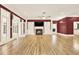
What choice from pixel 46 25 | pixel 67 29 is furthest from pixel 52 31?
pixel 67 29

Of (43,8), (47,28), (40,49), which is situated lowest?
(40,49)

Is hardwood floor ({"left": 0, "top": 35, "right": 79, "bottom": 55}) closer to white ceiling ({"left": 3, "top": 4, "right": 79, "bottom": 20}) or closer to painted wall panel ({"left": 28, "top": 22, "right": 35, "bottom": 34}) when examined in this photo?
white ceiling ({"left": 3, "top": 4, "right": 79, "bottom": 20})

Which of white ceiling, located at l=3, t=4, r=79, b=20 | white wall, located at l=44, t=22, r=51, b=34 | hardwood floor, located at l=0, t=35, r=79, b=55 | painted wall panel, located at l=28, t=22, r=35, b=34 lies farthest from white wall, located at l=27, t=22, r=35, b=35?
hardwood floor, located at l=0, t=35, r=79, b=55

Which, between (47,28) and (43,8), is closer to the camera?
(43,8)

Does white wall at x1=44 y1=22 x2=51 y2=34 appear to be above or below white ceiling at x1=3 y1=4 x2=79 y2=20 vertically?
below

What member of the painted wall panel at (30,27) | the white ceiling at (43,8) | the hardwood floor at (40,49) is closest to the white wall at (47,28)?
the painted wall panel at (30,27)

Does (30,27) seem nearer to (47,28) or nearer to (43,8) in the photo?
(47,28)

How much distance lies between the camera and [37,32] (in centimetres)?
2412

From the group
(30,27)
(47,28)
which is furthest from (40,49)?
(47,28)
